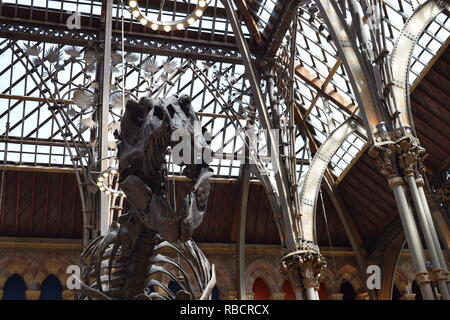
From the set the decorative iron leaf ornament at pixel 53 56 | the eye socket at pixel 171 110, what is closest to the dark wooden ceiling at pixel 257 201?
the decorative iron leaf ornament at pixel 53 56

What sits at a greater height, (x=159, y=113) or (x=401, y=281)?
(x=401, y=281)

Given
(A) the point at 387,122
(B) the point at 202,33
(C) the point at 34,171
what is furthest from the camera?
(C) the point at 34,171

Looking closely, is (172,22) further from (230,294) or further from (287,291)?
(287,291)

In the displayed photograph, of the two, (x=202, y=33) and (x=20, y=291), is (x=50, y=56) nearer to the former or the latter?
(x=202, y=33)

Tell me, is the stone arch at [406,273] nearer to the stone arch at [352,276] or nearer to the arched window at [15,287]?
the stone arch at [352,276]

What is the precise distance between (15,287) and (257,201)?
31.0ft

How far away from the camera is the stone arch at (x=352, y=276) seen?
2394cm

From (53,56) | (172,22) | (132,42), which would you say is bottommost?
(172,22)

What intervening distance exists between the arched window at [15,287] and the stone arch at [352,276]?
39.5ft

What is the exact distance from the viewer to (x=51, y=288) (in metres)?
21.9

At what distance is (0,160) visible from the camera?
21.3 m

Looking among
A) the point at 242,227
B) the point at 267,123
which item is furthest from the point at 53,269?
the point at 267,123

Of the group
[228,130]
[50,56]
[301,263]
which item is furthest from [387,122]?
[228,130]

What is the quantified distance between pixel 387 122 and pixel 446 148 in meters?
10.7
